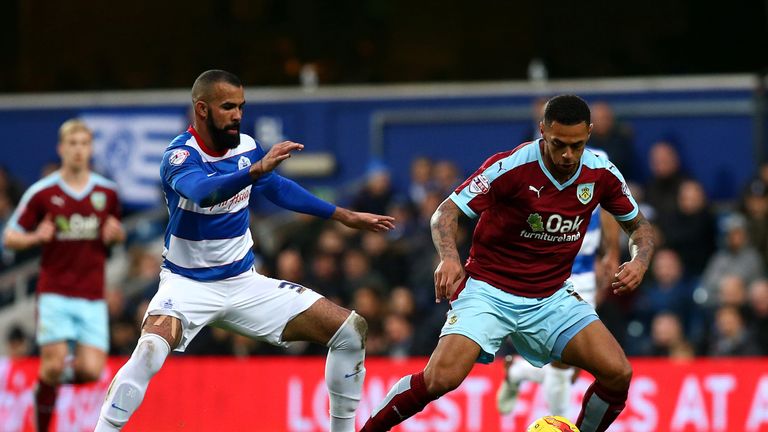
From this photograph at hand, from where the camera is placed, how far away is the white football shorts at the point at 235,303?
333 inches

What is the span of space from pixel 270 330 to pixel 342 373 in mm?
524

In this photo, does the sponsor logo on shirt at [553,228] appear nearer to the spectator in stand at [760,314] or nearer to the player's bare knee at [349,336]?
the player's bare knee at [349,336]

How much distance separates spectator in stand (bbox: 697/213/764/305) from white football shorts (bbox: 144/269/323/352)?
22.1 ft

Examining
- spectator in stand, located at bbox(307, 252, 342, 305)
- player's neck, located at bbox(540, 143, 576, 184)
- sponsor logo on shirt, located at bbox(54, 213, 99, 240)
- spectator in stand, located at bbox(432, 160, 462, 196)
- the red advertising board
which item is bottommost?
the red advertising board

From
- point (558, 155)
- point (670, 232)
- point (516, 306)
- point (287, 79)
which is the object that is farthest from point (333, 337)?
point (287, 79)

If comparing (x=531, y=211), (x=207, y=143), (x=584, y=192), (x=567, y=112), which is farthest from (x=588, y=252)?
(x=207, y=143)

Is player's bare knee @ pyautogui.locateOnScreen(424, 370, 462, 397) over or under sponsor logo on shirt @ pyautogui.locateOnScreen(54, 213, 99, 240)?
under

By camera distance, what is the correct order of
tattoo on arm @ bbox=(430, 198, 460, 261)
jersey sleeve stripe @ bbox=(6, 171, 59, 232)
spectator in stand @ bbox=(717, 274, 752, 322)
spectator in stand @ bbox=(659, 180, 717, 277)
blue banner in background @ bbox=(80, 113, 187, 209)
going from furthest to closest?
1. blue banner in background @ bbox=(80, 113, 187, 209)
2. spectator in stand @ bbox=(659, 180, 717, 277)
3. spectator in stand @ bbox=(717, 274, 752, 322)
4. jersey sleeve stripe @ bbox=(6, 171, 59, 232)
5. tattoo on arm @ bbox=(430, 198, 460, 261)

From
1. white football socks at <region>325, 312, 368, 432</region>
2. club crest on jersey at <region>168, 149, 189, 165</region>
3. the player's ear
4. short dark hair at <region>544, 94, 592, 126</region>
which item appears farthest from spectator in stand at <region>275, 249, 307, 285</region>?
short dark hair at <region>544, 94, 592, 126</region>

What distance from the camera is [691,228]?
14.8m

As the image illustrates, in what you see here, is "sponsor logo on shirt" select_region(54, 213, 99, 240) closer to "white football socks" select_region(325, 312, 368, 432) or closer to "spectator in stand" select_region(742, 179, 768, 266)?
"white football socks" select_region(325, 312, 368, 432)

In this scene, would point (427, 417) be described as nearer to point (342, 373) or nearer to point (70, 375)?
point (70, 375)

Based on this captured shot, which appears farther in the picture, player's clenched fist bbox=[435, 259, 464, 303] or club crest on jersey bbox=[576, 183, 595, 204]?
club crest on jersey bbox=[576, 183, 595, 204]

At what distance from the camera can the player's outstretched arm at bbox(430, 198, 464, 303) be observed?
25.1 ft
